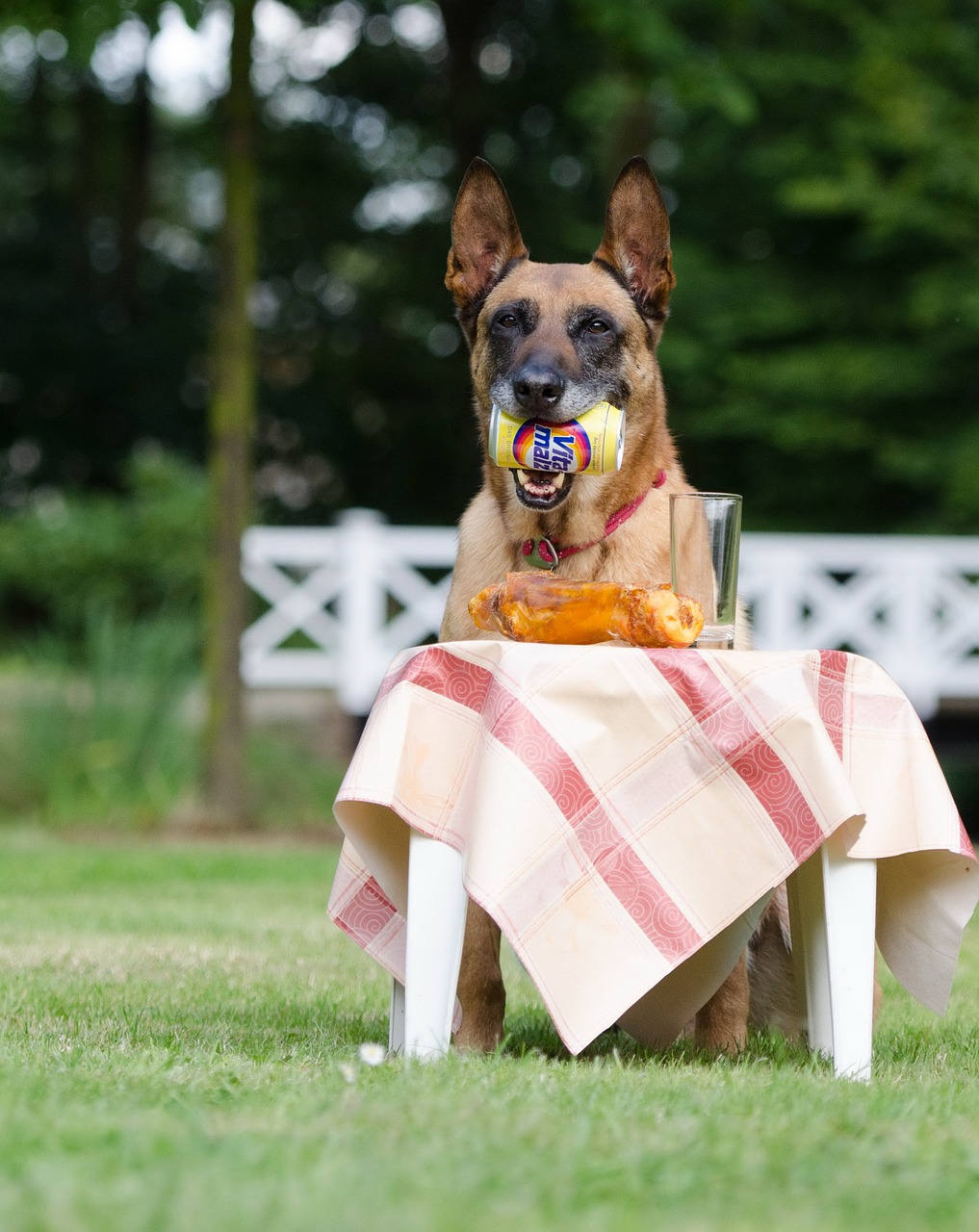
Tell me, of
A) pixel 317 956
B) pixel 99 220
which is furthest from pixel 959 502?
pixel 99 220

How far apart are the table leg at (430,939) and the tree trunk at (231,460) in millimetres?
6180

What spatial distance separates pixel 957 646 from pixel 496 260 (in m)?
9.27

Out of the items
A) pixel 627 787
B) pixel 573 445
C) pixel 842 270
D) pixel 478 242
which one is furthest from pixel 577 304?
pixel 842 270

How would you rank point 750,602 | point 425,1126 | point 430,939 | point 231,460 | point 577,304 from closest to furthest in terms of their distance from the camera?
point 425,1126 < point 430,939 < point 577,304 < point 231,460 < point 750,602

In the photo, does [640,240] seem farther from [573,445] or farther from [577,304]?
[573,445]

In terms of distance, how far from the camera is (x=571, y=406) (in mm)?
4062

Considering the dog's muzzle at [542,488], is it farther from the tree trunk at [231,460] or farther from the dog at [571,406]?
the tree trunk at [231,460]

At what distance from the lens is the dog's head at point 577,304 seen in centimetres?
426

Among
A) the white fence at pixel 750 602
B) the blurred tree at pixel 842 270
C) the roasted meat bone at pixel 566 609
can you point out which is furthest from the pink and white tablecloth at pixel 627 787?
the blurred tree at pixel 842 270

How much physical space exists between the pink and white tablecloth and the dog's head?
3.16 ft

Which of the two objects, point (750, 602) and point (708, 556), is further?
point (750, 602)

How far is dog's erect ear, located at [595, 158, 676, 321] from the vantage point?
Result: 4359mm

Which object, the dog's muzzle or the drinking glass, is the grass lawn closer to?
the drinking glass

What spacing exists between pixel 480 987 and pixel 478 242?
2117 millimetres
